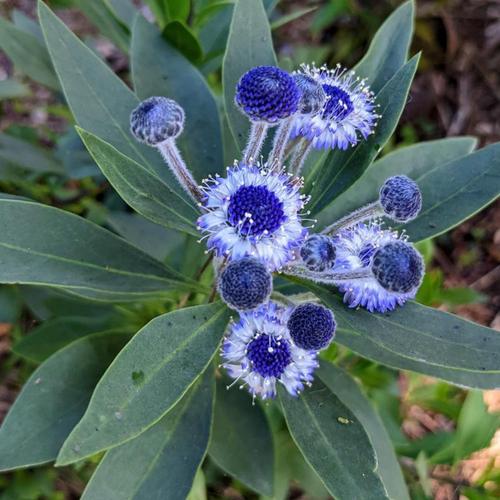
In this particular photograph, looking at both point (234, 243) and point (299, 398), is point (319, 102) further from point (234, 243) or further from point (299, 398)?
point (299, 398)

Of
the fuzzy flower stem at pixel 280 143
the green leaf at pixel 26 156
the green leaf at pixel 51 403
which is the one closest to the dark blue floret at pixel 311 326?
the fuzzy flower stem at pixel 280 143

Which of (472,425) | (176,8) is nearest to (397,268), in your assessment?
(472,425)

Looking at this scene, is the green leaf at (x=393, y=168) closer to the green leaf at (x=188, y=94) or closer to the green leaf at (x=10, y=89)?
the green leaf at (x=188, y=94)

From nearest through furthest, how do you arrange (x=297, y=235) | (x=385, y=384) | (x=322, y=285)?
1. (x=297, y=235)
2. (x=322, y=285)
3. (x=385, y=384)

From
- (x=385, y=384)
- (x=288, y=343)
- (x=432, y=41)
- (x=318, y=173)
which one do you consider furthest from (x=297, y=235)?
(x=432, y=41)

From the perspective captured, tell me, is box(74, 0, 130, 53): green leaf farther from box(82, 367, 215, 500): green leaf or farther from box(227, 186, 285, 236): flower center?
box(82, 367, 215, 500): green leaf

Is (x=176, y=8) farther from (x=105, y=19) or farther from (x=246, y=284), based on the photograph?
(x=246, y=284)

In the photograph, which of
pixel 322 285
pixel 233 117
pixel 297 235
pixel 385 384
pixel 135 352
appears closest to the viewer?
pixel 135 352
